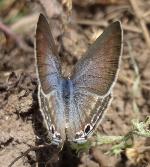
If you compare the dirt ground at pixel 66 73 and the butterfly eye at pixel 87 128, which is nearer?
the butterfly eye at pixel 87 128

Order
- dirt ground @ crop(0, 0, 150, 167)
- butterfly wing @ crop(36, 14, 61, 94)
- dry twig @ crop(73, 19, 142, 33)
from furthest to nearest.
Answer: dry twig @ crop(73, 19, 142, 33) → dirt ground @ crop(0, 0, 150, 167) → butterfly wing @ crop(36, 14, 61, 94)

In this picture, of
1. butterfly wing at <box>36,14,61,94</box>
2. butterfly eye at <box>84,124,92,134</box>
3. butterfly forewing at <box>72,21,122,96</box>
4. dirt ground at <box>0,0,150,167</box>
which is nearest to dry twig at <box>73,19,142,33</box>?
dirt ground at <box>0,0,150,167</box>

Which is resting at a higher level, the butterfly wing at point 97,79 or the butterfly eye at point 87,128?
the butterfly wing at point 97,79

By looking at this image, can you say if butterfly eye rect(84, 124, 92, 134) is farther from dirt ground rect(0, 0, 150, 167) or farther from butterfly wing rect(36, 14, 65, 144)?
dirt ground rect(0, 0, 150, 167)

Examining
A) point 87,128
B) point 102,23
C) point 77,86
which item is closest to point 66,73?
point 77,86

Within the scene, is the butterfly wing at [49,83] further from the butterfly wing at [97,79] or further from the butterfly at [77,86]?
the butterfly wing at [97,79]

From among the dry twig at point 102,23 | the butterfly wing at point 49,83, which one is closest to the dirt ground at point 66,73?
the dry twig at point 102,23
